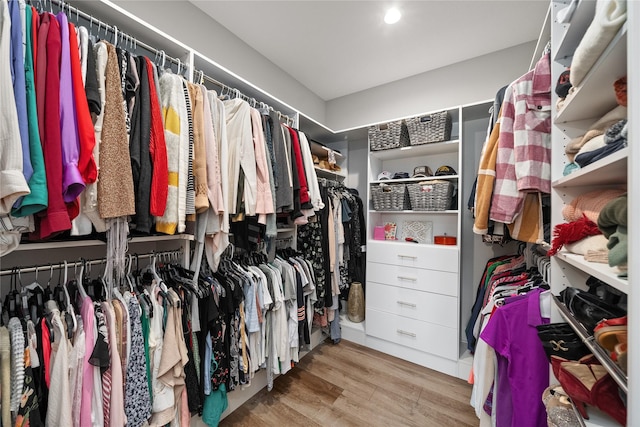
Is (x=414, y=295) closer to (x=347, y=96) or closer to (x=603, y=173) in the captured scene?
(x=603, y=173)

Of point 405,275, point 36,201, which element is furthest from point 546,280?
point 36,201

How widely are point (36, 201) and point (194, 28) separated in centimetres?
166

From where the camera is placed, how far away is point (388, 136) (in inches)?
92.0

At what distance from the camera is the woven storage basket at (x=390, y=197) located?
7.61 ft

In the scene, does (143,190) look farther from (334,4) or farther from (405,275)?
(405,275)

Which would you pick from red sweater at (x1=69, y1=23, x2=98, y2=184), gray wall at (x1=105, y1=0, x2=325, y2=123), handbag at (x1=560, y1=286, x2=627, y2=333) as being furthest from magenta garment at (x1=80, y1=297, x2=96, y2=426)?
handbag at (x1=560, y1=286, x2=627, y2=333)

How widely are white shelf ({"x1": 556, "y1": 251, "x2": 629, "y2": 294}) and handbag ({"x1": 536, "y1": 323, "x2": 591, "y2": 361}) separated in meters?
0.25

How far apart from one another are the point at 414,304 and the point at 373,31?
2259 millimetres

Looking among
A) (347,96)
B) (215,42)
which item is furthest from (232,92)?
(347,96)

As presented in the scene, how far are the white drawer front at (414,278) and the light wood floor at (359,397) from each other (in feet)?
2.23

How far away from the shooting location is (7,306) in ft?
3.00

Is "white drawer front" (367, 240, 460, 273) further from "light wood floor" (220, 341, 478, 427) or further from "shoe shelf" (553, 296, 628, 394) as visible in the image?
"shoe shelf" (553, 296, 628, 394)

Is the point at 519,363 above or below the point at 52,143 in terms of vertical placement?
below

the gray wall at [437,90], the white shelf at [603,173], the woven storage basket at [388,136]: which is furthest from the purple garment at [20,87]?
the gray wall at [437,90]
